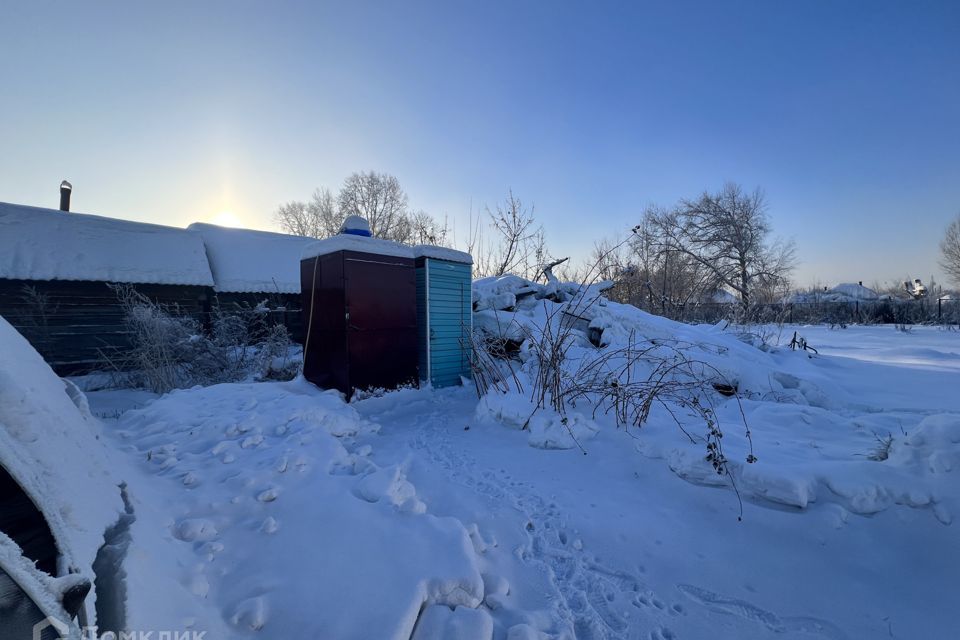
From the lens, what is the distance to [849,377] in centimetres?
622

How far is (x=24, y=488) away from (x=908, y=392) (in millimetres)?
7900

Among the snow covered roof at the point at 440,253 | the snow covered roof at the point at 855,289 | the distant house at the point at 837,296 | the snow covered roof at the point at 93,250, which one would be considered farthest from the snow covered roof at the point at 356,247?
the snow covered roof at the point at 855,289

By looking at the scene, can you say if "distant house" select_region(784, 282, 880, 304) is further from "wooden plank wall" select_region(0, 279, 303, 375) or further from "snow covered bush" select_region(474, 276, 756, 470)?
"wooden plank wall" select_region(0, 279, 303, 375)

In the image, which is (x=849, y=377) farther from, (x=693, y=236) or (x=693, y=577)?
(x=693, y=236)

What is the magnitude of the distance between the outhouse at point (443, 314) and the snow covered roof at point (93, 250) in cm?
708

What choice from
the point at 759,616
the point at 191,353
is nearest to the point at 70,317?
the point at 191,353

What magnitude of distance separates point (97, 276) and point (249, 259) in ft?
10.7

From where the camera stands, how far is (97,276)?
858 cm

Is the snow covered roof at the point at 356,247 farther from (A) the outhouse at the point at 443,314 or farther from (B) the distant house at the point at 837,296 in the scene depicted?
(B) the distant house at the point at 837,296

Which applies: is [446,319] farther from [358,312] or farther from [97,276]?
[97,276]

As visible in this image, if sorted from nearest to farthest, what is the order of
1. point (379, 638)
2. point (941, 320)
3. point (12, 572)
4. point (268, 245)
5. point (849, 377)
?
point (12, 572), point (379, 638), point (849, 377), point (268, 245), point (941, 320)

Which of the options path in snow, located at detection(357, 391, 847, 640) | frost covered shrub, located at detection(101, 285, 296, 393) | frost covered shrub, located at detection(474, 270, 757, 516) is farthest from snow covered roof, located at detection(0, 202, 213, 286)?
path in snow, located at detection(357, 391, 847, 640)

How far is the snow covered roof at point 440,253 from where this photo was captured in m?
5.97

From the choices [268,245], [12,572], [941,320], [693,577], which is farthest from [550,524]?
[941,320]
